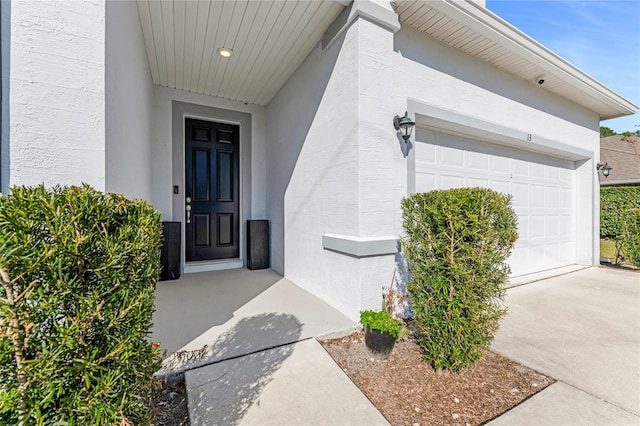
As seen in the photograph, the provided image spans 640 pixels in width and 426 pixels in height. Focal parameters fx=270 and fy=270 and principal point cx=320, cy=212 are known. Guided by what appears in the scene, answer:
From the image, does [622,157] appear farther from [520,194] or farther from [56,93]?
[56,93]

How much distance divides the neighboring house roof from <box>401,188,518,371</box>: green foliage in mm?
9272

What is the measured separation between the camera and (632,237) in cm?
496

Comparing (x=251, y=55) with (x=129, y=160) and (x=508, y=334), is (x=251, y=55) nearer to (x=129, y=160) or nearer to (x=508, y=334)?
(x=129, y=160)

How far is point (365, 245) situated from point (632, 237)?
19.4ft

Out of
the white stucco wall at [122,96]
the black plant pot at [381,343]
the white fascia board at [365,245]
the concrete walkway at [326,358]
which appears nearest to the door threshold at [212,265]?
the concrete walkway at [326,358]

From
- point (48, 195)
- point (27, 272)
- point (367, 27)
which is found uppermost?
point (367, 27)

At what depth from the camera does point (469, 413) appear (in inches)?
58.7

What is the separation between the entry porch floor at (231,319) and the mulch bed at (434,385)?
0.38 m

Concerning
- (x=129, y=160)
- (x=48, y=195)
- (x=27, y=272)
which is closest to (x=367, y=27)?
(x=129, y=160)

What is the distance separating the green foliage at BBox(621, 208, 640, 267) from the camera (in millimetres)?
4906

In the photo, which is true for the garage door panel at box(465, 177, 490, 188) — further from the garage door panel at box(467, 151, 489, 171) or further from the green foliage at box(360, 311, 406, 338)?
the green foliage at box(360, 311, 406, 338)

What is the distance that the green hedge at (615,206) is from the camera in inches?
212

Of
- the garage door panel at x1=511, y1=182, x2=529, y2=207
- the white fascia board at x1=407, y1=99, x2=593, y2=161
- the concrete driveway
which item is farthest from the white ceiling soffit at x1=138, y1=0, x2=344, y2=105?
the garage door panel at x1=511, y1=182, x2=529, y2=207

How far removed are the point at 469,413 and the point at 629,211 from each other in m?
6.20
